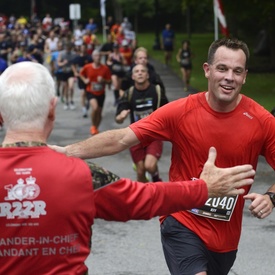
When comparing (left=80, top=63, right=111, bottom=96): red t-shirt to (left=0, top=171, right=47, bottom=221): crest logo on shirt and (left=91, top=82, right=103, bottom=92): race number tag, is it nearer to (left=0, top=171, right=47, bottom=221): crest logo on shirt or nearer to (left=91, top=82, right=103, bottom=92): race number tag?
(left=91, top=82, right=103, bottom=92): race number tag

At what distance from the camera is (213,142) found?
18.2 ft

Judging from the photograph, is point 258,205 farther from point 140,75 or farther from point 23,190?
point 140,75

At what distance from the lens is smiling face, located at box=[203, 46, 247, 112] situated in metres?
5.54

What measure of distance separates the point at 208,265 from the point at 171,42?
34.9m

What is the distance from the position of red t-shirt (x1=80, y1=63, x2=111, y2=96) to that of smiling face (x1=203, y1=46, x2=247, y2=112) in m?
14.3

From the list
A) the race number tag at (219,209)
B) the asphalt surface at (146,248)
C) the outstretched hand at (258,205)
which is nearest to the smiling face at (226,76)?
the race number tag at (219,209)

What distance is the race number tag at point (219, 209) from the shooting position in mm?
5508

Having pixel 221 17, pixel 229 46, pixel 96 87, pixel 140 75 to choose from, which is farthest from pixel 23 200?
pixel 221 17

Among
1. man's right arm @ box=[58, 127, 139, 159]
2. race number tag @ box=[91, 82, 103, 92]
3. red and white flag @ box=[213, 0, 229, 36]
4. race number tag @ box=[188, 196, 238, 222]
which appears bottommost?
race number tag @ box=[91, 82, 103, 92]

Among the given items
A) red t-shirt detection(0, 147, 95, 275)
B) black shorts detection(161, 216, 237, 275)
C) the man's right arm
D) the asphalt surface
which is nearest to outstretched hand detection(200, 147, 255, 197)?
red t-shirt detection(0, 147, 95, 275)

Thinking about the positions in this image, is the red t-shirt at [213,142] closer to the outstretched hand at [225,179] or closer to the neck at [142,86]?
the outstretched hand at [225,179]

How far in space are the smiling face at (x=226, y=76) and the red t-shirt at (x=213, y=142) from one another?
0.30 ft

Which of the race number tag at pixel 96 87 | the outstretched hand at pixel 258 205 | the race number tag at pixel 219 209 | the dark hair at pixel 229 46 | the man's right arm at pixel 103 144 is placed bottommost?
the race number tag at pixel 96 87

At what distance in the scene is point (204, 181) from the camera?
3852 millimetres
